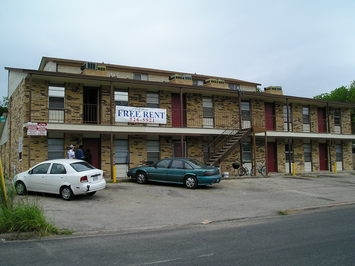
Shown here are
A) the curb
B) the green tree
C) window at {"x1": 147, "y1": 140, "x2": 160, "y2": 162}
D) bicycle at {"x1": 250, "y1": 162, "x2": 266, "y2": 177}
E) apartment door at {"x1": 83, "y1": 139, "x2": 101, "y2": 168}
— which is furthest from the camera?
the green tree

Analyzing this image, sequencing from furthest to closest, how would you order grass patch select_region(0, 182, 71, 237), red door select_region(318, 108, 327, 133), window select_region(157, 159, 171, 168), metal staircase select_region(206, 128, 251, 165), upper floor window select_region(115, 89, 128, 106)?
red door select_region(318, 108, 327, 133) < metal staircase select_region(206, 128, 251, 165) < upper floor window select_region(115, 89, 128, 106) < window select_region(157, 159, 171, 168) < grass patch select_region(0, 182, 71, 237)

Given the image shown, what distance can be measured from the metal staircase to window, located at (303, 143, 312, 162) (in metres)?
7.23

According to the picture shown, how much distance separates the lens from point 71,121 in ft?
62.3

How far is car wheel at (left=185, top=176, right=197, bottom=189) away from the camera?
16.1 metres

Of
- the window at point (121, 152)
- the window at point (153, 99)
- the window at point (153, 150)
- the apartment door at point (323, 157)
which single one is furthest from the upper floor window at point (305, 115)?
the window at point (121, 152)

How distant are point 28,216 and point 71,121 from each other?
11.4m

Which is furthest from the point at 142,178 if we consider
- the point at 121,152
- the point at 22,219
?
the point at 22,219

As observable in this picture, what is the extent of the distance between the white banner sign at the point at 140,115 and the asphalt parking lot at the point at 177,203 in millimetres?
3625

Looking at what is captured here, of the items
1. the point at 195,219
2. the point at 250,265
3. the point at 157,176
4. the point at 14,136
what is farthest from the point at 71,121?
the point at 250,265

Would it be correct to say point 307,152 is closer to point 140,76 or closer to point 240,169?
point 240,169

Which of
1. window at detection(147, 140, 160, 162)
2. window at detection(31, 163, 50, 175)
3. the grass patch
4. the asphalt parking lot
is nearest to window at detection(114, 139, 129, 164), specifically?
window at detection(147, 140, 160, 162)

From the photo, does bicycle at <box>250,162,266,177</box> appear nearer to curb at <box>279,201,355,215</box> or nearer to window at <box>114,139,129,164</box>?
window at <box>114,139,129,164</box>

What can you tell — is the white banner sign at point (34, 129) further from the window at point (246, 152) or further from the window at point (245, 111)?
the window at point (245, 111)

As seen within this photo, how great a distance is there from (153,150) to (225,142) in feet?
15.8
